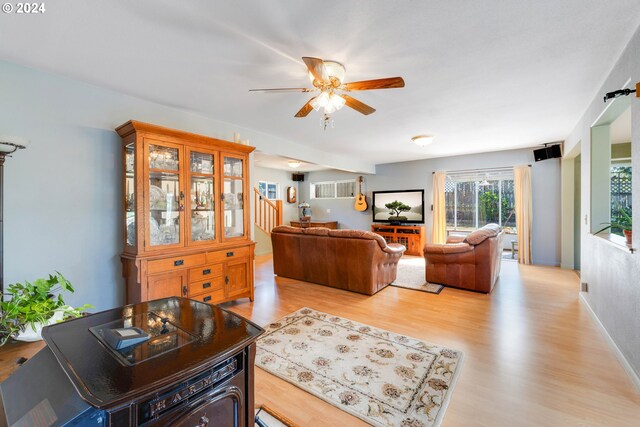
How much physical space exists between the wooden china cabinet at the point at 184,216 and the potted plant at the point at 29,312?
1.97ft

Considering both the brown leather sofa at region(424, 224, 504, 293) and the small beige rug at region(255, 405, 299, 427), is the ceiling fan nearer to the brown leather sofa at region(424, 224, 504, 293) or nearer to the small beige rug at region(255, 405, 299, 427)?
the small beige rug at region(255, 405, 299, 427)

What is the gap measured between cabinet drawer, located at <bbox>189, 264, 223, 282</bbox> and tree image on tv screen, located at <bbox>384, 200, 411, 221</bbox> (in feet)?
17.5

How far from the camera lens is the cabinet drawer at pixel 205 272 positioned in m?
3.04

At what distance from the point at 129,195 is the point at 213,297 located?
4.65 feet

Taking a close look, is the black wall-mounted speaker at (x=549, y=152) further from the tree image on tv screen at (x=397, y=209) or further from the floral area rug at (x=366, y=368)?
the floral area rug at (x=366, y=368)

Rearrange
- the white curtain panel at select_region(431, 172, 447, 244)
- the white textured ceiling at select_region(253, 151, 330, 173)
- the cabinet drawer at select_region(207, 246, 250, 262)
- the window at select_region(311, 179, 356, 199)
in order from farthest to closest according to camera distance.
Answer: the window at select_region(311, 179, 356, 199) → the white curtain panel at select_region(431, 172, 447, 244) → the white textured ceiling at select_region(253, 151, 330, 173) → the cabinet drawer at select_region(207, 246, 250, 262)

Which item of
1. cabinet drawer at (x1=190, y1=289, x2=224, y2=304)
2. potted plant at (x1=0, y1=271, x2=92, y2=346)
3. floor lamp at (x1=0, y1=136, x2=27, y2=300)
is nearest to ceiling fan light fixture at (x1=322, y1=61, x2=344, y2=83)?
floor lamp at (x1=0, y1=136, x2=27, y2=300)

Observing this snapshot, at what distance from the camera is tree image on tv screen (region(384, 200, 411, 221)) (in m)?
7.43

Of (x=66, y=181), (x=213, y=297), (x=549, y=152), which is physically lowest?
(x=213, y=297)

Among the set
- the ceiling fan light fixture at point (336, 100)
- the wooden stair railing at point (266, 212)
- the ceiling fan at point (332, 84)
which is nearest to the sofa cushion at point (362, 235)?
the ceiling fan at point (332, 84)

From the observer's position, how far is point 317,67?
76.7 inches

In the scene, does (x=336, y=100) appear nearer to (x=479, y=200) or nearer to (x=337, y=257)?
(x=337, y=257)

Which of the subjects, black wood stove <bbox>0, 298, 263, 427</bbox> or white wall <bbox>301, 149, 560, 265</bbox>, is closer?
black wood stove <bbox>0, 298, 263, 427</bbox>

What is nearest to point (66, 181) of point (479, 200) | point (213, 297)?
point (213, 297)
